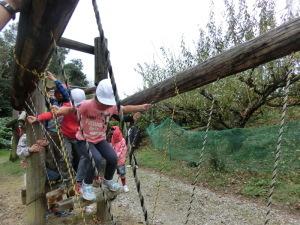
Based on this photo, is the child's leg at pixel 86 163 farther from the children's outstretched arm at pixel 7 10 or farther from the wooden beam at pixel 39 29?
the children's outstretched arm at pixel 7 10

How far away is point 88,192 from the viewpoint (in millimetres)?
3688

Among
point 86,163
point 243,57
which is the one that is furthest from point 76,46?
point 243,57

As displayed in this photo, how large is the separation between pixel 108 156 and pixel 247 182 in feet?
15.4

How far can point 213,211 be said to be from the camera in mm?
6402

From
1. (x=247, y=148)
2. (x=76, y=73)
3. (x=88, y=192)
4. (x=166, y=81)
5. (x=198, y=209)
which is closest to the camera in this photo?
(x=166, y=81)

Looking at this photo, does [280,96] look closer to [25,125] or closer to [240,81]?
[240,81]

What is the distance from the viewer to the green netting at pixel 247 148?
23.6 ft

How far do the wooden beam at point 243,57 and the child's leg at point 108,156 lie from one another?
4.14 ft

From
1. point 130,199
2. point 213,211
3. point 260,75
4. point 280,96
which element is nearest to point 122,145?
point 213,211

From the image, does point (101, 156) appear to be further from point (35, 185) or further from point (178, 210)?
point (178, 210)

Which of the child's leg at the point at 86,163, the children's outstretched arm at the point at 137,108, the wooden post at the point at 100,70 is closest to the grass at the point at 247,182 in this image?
the wooden post at the point at 100,70

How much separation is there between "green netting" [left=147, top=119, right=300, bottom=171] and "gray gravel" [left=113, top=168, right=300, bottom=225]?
99 cm

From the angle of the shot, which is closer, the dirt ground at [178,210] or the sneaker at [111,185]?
the sneaker at [111,185]

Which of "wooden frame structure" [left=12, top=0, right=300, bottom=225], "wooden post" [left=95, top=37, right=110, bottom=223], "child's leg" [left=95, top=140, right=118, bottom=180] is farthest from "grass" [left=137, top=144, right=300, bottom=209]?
"wooden frame structure" [left=12, top=0, right=300, bottom=225]
